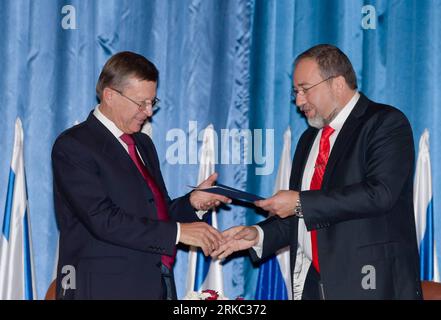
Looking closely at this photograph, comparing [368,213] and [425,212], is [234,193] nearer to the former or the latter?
[368,213]

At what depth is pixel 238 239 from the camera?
4.01 metres

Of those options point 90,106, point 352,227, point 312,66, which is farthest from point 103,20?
point 352,227

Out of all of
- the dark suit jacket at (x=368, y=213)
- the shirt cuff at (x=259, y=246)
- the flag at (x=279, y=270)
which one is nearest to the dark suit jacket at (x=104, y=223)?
the shirt cuff at (x=259, y=246)

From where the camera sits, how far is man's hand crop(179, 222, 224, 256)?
3.64 meters

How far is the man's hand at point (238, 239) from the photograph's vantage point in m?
4.00

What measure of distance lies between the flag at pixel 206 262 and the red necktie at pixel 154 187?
135cm

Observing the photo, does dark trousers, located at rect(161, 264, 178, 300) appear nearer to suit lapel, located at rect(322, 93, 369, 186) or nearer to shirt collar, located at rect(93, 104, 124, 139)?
shirt collar, located at rect(93, 104, 124, 139)

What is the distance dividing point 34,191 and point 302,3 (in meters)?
2.31

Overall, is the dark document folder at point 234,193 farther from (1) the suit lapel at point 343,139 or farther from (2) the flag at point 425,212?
(2) the flag at point 425,212

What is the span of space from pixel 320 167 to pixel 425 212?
1.73 meters

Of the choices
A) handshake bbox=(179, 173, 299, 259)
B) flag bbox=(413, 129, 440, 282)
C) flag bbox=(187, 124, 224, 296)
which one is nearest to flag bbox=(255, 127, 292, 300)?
flag bbox=(187, 124, 224, 296)

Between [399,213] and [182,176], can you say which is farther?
[182,176]

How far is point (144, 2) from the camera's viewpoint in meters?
5.18
